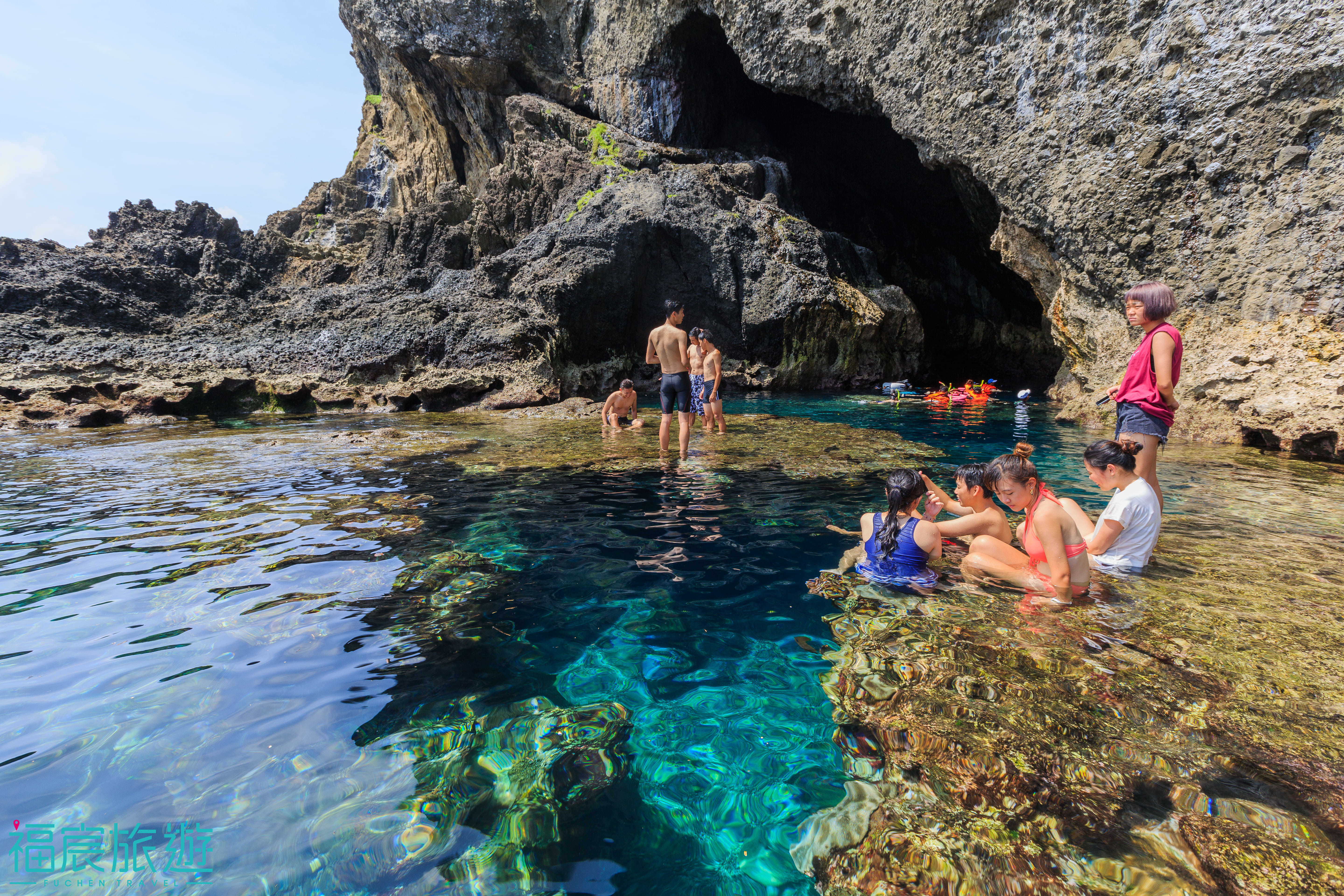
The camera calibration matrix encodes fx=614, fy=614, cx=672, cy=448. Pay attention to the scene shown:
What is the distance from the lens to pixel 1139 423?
4.57 m

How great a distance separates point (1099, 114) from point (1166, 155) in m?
1.46

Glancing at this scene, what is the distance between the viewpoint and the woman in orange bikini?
358 cm

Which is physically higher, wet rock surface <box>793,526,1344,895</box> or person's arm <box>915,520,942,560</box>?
person's arm <box>915,520,942,560</box>

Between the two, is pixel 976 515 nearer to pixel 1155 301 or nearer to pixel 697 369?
pixel 1155 301

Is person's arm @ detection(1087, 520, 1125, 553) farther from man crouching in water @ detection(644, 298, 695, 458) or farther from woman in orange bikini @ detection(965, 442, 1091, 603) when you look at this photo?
man crouching in water @ detection(644, 298, 695, 458)

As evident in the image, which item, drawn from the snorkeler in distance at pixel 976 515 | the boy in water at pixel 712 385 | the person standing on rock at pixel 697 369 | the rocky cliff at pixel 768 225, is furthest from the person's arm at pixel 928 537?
the rocky cliff at pixel 768 225

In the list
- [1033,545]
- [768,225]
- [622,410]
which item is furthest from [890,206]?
[1033,545]

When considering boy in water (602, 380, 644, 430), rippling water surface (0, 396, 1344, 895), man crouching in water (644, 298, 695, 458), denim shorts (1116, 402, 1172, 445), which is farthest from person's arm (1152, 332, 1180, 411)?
boy in water (602, 380, 644, 430)

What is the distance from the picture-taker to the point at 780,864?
6.75 feet

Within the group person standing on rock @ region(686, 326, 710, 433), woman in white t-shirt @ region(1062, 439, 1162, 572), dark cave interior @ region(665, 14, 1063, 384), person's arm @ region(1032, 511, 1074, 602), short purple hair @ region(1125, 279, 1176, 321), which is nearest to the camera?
person's arm @ region(1032, 511, 1074, 602)

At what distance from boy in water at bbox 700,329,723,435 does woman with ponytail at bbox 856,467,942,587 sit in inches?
273

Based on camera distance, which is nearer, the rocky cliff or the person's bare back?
the person's bare back

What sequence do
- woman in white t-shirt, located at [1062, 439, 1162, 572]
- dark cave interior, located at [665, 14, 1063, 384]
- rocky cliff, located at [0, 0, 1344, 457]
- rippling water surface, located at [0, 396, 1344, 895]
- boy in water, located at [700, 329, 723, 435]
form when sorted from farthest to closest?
dark cave interior, located at [665, 14, 1063, 384], boy in water, located at [700, 329, 723, 435], rocky cliff, located at [0, 0, 1344, 457], woman in white t-shirt, located at [1062, 439, 1162, 572], rippling water surface, located at [0, 396, 1344, 895]

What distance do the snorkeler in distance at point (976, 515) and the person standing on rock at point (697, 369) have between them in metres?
7.18
